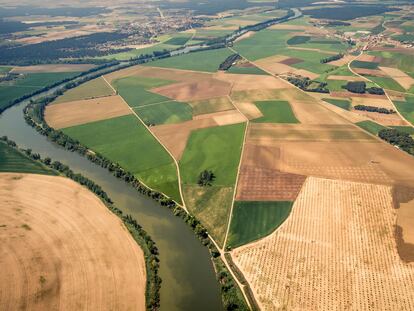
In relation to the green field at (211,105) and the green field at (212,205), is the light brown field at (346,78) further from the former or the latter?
the green field at (212,205)

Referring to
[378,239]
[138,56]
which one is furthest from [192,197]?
[138,56]

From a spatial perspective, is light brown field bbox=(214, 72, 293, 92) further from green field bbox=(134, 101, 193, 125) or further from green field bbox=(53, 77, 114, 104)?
green field bbox=(53, 77, 114, 104)

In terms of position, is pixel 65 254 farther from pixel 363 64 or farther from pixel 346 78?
pixel 363 64

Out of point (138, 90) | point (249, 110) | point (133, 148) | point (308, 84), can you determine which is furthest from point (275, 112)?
point (138, 90)

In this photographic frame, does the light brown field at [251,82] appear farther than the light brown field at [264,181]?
Yes

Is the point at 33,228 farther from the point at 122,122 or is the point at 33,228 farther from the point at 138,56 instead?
the point at 138,56

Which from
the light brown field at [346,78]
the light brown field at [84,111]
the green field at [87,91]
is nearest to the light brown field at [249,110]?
the light brown field at [84,111]
